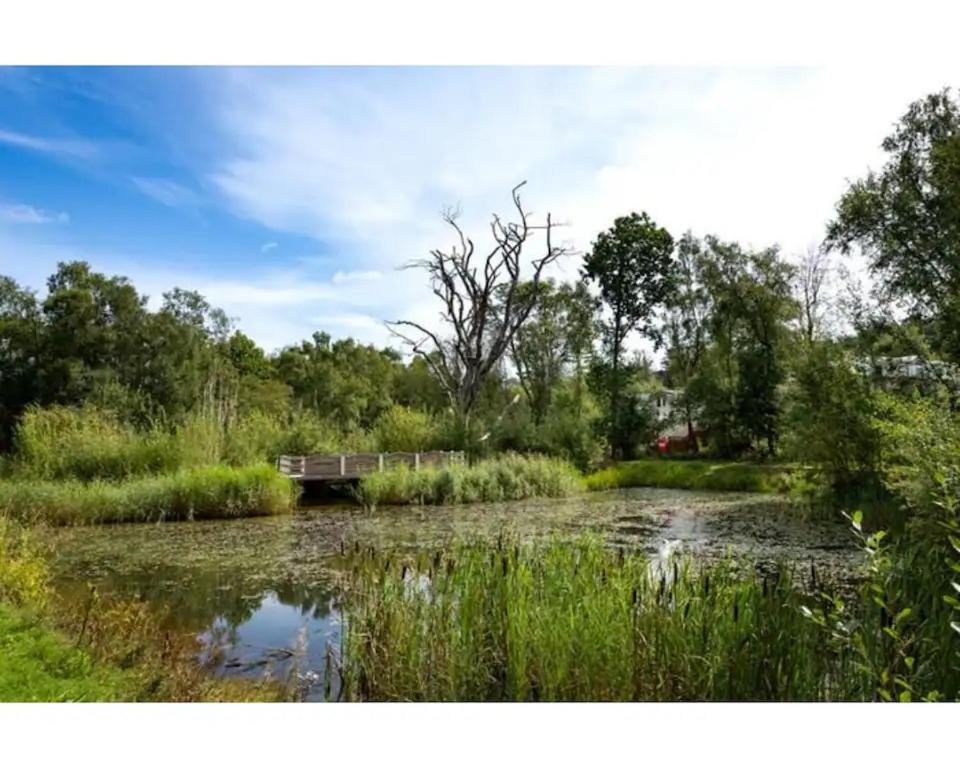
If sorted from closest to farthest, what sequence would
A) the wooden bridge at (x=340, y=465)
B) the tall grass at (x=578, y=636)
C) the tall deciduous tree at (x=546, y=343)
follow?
the tall grass at (x=578, y=636), the wooden bridge at (x=340, y=465), the tall deciduous tree at (x=546, y=343)

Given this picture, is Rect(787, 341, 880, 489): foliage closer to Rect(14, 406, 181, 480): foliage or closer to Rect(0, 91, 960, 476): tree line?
Rect(0, 91, 960, 476): tree line

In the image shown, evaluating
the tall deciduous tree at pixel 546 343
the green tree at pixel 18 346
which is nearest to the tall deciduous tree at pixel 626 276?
the tall deciduous tree at pixel 546 343

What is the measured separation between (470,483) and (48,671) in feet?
27.4

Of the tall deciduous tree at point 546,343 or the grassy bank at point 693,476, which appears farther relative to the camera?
the tall deciduous tree at point 546,343

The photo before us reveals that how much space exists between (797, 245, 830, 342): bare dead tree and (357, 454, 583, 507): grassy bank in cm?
705

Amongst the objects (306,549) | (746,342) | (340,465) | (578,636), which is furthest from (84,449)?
(746,342)

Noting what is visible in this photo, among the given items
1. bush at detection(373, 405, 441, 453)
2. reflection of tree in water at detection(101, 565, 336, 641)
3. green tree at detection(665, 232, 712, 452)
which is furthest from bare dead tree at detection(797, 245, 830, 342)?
reflection of tree in water at detection(101, 565, 336, 641)

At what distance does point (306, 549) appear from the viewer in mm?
6539

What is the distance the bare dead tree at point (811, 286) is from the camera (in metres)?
15.1

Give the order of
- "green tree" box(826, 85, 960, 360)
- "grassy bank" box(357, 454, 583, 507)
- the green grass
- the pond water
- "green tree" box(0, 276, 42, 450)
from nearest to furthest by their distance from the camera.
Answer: the green grass < the pond water < "green tree" box(826, 85, 960, 360) < "grassy bank" box(357, 454, 583, 507) < "green tree" box(0, 276, 42, 450)

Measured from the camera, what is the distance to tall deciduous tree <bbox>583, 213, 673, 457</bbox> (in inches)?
624

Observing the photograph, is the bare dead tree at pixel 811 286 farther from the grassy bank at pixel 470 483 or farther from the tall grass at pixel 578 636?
the tall grass at pixel 578 636

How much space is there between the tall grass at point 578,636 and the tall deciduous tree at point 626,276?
13816mm
